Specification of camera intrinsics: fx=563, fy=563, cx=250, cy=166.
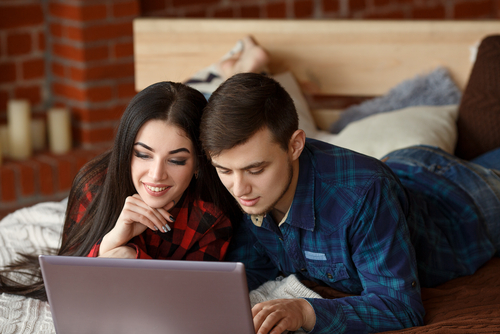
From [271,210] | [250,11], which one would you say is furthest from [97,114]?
[271,210]

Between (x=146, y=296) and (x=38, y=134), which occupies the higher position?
(x=146, y=296)

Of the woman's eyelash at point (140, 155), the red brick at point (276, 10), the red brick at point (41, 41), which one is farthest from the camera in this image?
the red brick at point (276, 10)

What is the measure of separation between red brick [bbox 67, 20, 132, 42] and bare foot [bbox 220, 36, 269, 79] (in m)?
0.72

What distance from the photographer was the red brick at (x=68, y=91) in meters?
2.55

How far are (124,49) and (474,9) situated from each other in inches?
89.2

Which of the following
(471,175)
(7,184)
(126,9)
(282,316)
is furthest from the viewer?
(126,9)

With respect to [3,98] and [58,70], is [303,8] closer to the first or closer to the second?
[58,70]

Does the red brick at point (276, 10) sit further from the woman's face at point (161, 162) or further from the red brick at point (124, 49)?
the woman's face at point (161, 162)

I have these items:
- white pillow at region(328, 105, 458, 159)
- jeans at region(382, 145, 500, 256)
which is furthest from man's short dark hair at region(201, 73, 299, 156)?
white pillow at region(328, 105, 458, 159)

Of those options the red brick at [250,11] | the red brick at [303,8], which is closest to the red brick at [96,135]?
the red brick at [250,11]

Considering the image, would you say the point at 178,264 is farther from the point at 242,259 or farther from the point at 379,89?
the point at 379,89

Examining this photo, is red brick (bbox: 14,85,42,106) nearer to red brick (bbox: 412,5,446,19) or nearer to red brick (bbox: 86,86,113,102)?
red brick (bbox: 86,86,113,102)

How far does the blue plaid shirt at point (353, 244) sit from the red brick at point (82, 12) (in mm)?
1536

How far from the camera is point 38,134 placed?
8.54 feet
